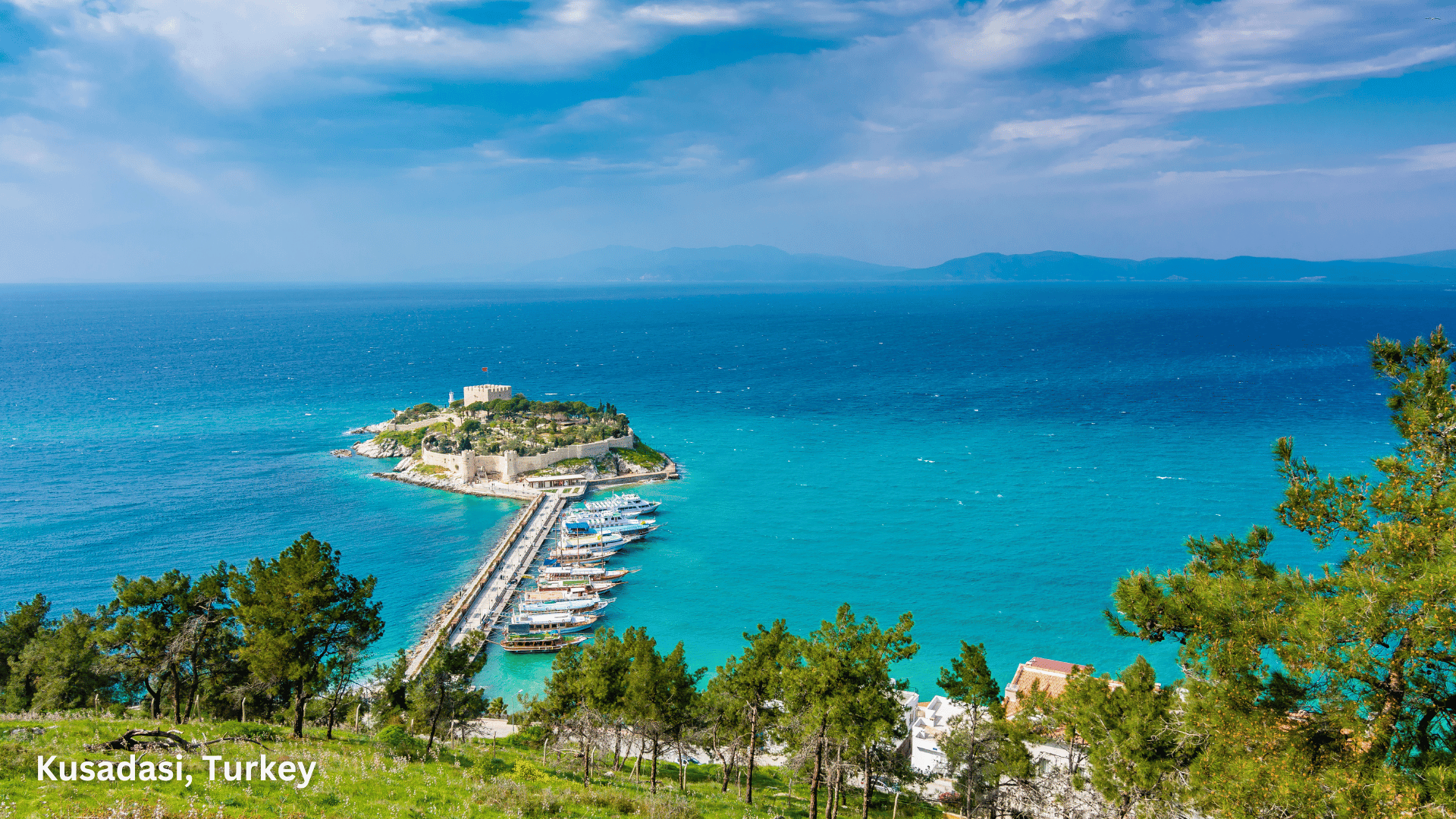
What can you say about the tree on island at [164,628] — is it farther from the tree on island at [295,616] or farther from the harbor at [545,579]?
the harbor at [545,579]

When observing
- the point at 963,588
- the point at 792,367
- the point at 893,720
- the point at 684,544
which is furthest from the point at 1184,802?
the point at 792,367

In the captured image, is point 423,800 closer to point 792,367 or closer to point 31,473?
point 31,473

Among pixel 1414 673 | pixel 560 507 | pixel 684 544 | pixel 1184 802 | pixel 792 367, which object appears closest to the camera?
pixel 1414 673

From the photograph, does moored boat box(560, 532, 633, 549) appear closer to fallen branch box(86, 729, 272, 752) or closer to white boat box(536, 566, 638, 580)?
white boat box(536, 566, 638, 580)

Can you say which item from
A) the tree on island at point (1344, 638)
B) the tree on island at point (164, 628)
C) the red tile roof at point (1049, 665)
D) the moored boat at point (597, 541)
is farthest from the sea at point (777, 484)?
the tree on island at point (1344, 638)

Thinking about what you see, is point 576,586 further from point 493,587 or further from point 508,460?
point 508,460
